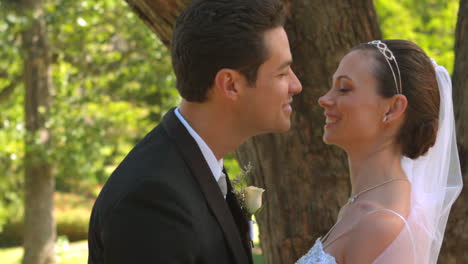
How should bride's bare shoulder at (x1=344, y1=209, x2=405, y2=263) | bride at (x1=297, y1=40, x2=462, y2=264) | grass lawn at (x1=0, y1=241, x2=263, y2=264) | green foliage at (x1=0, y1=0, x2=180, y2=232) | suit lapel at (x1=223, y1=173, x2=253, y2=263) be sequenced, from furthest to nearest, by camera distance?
grass lawn at (x1=0, y1=241, x2=263, y2=264)
green foliage at (x1=0, y1=0, x2=180, y2=232)
bride at (x1=297, y1=40, x2=462, y2=264)
bride's bare shoulder at (x1=344, y1=209, x2=405, y2=263)
suit lapel at (x1=223, y1=173, x2=253, y2=263)

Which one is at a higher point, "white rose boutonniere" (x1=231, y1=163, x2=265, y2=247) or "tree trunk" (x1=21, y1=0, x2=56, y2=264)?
"white rose boutonniere" (x1=231, y1=163, x2=265, y2=247)

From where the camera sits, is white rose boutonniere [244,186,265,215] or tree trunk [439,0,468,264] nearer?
white rose boutonniere [244,186,265,215]

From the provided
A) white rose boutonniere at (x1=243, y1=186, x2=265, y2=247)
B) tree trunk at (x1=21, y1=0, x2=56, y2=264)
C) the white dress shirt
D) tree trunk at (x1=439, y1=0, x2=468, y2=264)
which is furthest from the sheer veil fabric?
tree trunk at (x1=21, y1=0, x2=56, y2=264)

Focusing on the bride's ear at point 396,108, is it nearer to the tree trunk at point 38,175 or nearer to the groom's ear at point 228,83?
the groom's ear at point 228,83

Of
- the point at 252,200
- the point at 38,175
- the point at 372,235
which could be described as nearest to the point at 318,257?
the point at 372,235

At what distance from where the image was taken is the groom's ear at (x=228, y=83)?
2391 mm

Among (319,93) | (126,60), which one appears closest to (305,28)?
(319,93)

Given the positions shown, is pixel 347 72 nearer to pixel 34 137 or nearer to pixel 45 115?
pixel 34 137

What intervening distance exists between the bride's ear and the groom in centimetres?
62

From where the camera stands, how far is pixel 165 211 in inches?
84.7

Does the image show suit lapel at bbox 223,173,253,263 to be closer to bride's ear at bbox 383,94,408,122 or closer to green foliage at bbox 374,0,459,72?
bride's ear at bbox 383,94,408,122

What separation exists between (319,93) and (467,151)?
3.77 feet

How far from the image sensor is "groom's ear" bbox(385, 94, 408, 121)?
118 inches

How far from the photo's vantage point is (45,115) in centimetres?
1382
